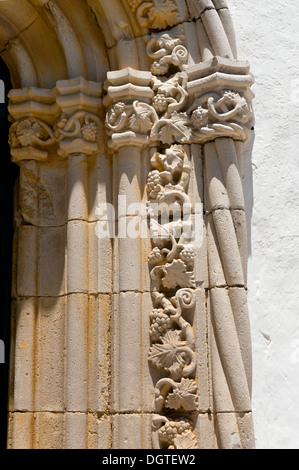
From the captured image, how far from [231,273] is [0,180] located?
148 centimetres

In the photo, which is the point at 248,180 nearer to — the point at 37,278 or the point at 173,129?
the point at 173,129

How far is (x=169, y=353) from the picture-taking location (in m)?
3.45

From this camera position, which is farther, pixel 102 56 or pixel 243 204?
pixel 102 56

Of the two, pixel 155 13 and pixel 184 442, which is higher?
pixel 155 13

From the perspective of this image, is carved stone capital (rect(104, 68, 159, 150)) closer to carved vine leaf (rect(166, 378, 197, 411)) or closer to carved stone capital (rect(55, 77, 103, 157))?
carved stone capital (rect(55, 77, 103, 157))

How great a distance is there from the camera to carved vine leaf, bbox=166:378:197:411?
11.0 feet

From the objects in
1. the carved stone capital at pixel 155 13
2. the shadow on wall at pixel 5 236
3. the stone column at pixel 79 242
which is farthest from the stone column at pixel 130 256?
the shadow on wall at pixel 5 236

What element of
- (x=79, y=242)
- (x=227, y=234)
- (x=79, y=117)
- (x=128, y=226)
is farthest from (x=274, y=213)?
(x=79, y=117)

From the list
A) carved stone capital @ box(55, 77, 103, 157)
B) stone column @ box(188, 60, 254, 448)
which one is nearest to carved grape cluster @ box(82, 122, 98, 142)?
carved stone capital @ box(55, 77, 103, 157)

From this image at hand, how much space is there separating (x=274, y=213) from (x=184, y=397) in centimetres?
109

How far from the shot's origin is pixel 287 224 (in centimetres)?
380

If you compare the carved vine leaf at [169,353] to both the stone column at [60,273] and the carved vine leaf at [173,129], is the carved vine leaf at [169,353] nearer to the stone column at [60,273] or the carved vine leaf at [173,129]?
the stone column at [60,273]
